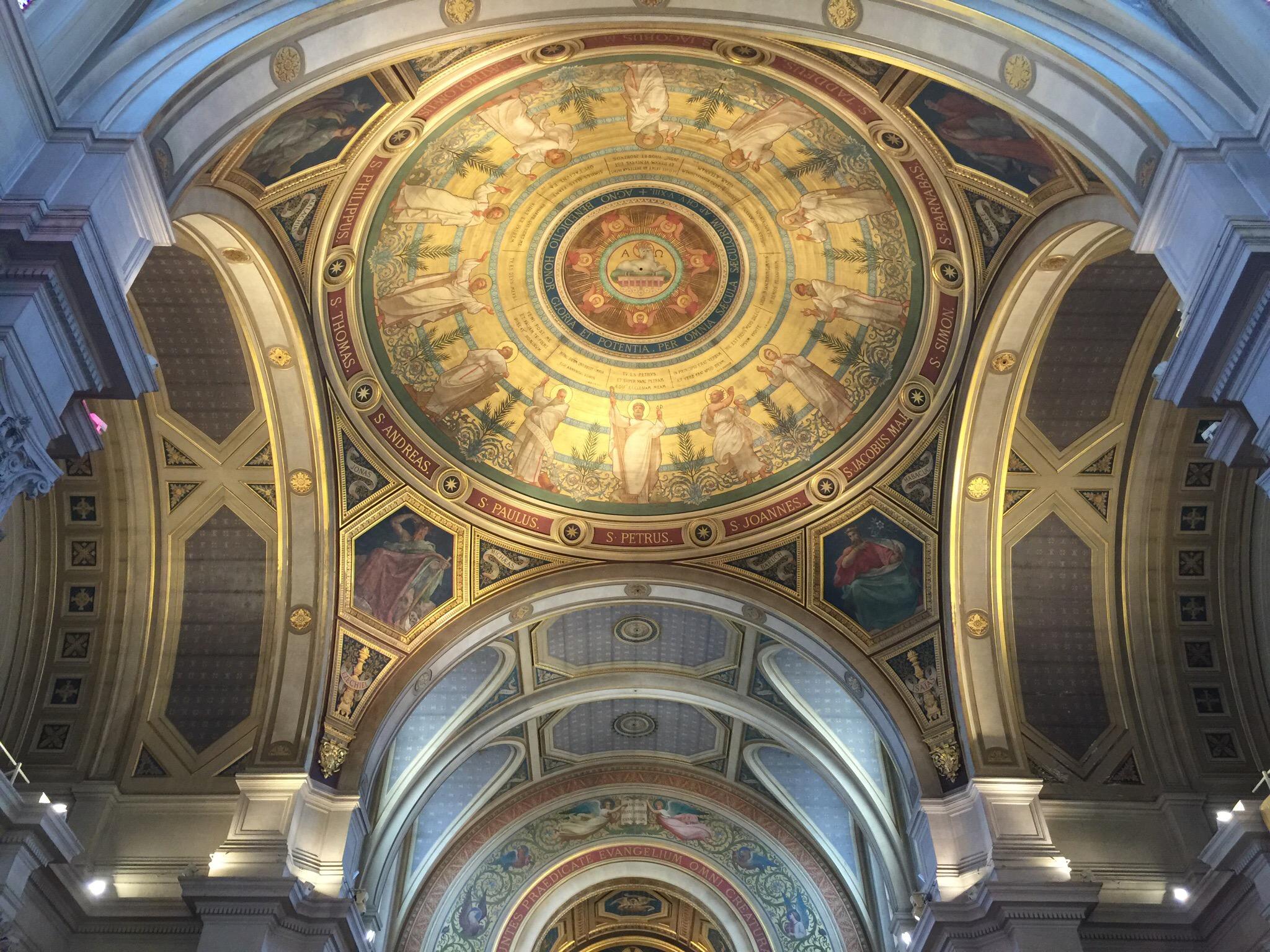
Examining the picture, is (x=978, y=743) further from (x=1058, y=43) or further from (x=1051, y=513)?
(x=1058, y=43)

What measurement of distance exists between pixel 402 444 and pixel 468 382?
3.90ft

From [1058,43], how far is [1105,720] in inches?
341

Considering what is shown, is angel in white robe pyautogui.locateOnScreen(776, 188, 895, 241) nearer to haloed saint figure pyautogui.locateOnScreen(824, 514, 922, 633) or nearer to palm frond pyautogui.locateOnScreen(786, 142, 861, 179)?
palm frond pyautogui.locateOnScreen(786, 142, 861, 179)

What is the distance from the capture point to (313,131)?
10.7 meters

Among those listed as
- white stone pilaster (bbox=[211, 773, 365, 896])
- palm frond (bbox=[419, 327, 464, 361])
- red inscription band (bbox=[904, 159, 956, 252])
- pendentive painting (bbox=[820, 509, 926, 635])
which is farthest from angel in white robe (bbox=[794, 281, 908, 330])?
white stone pilaster (bbox=[211, 773, 365, 896])

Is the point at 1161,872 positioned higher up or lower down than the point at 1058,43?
lower down

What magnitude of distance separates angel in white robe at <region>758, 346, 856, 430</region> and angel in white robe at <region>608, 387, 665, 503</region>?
65.0 inches

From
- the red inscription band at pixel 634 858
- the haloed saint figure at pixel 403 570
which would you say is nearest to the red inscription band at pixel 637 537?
the haloed saint figure at pixel 403 570

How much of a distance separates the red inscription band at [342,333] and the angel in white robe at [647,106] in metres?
3.91

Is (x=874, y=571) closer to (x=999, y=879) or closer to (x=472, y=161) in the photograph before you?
(x=999, y=879)

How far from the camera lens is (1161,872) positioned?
40.3 ft

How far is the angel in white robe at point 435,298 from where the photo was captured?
13711 millimetres

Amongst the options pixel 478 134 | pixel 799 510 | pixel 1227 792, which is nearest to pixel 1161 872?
pixel 1227 792

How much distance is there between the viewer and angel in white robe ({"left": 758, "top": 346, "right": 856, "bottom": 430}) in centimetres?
1443
